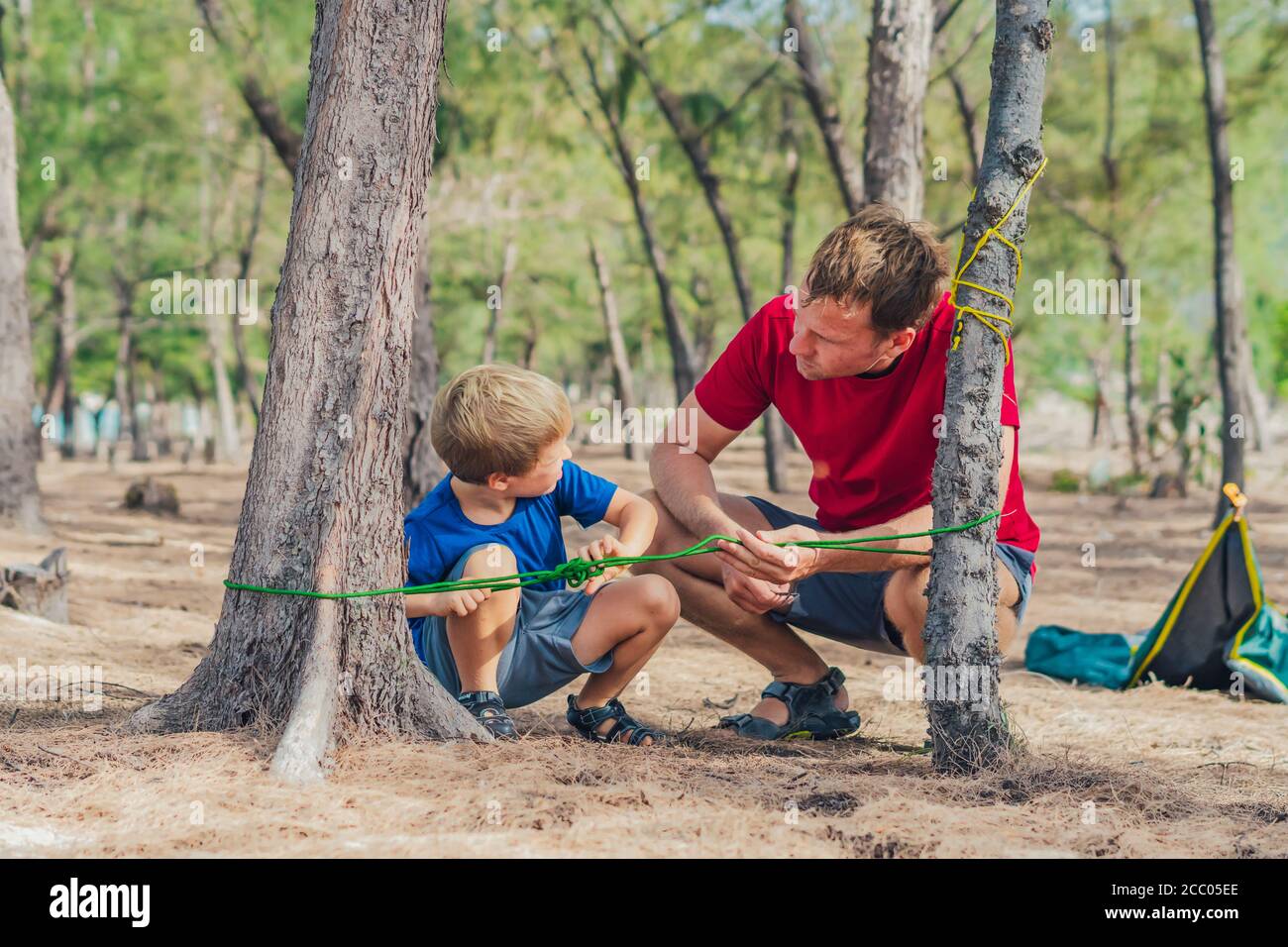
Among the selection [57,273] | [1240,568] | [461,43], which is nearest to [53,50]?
[57,273]

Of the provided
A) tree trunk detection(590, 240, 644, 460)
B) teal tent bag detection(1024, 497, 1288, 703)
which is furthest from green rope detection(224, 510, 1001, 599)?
tree trunk detection(590, 240, 644, 460)

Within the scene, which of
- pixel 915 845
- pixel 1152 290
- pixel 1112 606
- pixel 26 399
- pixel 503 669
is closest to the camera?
pixel 915 845

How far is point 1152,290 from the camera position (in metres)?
28.8

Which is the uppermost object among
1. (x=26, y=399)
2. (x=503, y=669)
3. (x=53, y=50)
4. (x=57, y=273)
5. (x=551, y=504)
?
(x=53, y=50)

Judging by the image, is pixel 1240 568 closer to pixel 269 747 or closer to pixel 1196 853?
pixel 1196 853

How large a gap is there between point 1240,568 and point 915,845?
2.94 metres

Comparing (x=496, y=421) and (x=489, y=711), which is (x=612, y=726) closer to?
(x=489, y=711)

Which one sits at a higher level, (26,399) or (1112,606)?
(26,399)

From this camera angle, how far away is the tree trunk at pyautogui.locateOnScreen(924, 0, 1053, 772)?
3.26 metres

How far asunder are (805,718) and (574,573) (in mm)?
1041

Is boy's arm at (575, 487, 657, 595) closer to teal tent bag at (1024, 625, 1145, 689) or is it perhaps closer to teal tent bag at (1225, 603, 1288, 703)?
teal tent bag at (1024, 625, 1145, 689)

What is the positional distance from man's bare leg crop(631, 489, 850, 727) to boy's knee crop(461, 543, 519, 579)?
0.54 metres

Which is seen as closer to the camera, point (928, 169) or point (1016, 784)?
point (1016, 784)

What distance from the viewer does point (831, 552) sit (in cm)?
353
